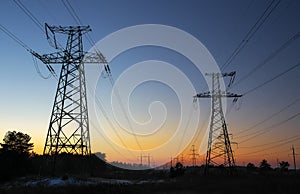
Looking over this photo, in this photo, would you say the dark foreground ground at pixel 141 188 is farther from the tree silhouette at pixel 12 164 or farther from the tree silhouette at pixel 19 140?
the tree silhouette at pixel 19 140

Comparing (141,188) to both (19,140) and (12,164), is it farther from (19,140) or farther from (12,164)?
(19,140)

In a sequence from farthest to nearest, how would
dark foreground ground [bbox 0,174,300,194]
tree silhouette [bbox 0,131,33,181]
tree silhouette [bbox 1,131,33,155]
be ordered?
1. tree silhouette [bbox 1,131,33,155]
2. tree silhouette [bbox 0,131,33,181]
3. dark foreground ground [bbox 0,174,300,194]

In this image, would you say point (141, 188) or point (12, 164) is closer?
point (141, 188)

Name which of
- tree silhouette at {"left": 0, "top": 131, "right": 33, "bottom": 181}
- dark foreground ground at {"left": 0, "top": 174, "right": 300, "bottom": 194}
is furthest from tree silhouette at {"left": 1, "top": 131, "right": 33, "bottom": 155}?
dark foreground ground at {"left": 0, "top": 174, "right": 300, "bottom": 194}

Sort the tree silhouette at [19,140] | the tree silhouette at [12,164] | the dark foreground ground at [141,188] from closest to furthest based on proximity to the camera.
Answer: the dark foreground ground at [141,188] < the tree silhouette at [12,164] < the tree silhouette at [19,140]

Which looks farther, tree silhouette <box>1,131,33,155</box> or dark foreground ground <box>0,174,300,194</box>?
tree silhouette <box>1,131,33,155</box>

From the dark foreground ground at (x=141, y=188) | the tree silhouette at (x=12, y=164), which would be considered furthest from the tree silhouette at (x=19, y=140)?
the dark foreground ground at (x=141, y=188)

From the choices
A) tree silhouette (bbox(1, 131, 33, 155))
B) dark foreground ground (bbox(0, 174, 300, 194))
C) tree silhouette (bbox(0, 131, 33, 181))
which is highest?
tree silhouette (bbox(1, 131, 33, 155))

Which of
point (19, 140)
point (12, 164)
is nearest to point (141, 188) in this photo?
point (12, 164)

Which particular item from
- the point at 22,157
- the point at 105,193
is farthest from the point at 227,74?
the point at 22,157

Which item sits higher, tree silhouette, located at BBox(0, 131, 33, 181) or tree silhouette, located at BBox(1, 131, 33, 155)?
tree silhouette, located at BBox(1, 131, 33, 155)

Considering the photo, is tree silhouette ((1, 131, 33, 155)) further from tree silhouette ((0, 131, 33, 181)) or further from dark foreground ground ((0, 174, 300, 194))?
dark foreground ground ((0, 174, 300, 194))

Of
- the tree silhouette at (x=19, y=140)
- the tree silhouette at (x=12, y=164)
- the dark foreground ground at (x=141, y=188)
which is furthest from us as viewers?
the tree silhouette at (x=19, y=140)

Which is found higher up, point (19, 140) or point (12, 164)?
point (19, 140)
